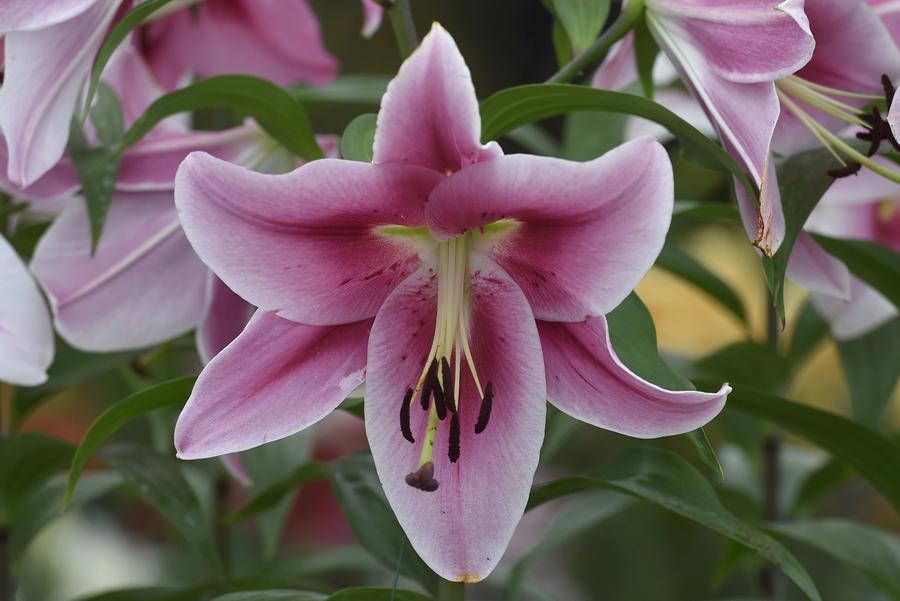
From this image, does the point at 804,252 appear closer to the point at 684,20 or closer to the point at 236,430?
the point at 684,20

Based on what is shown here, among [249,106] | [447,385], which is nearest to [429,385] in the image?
[447,385]

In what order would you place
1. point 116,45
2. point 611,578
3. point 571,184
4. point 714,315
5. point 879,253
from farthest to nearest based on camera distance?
point 611,578, point 714,315, point 879,253, point 116,45, point 571,184

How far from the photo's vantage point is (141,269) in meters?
0.72

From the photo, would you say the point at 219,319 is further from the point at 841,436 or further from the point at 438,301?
the point at 841,436

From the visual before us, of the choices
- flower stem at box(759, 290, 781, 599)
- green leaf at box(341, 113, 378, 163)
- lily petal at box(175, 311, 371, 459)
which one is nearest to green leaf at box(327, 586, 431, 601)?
lily petal at box(175, 311, 371, 459)

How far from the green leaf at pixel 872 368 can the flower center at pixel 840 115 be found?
0.27 meters

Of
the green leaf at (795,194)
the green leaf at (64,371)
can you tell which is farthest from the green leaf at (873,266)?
the green leaf at (64,371)

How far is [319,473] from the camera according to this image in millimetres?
740

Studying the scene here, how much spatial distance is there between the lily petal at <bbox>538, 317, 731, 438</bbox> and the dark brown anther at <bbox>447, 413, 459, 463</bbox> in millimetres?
44

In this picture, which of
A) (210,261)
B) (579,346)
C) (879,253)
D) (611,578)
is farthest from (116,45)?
(611,578)

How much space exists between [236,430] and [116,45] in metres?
0.20

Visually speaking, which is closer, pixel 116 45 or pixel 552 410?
pixel 116 45

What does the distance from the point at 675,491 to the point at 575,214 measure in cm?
19

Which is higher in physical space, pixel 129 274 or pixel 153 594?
pixel 129 274
